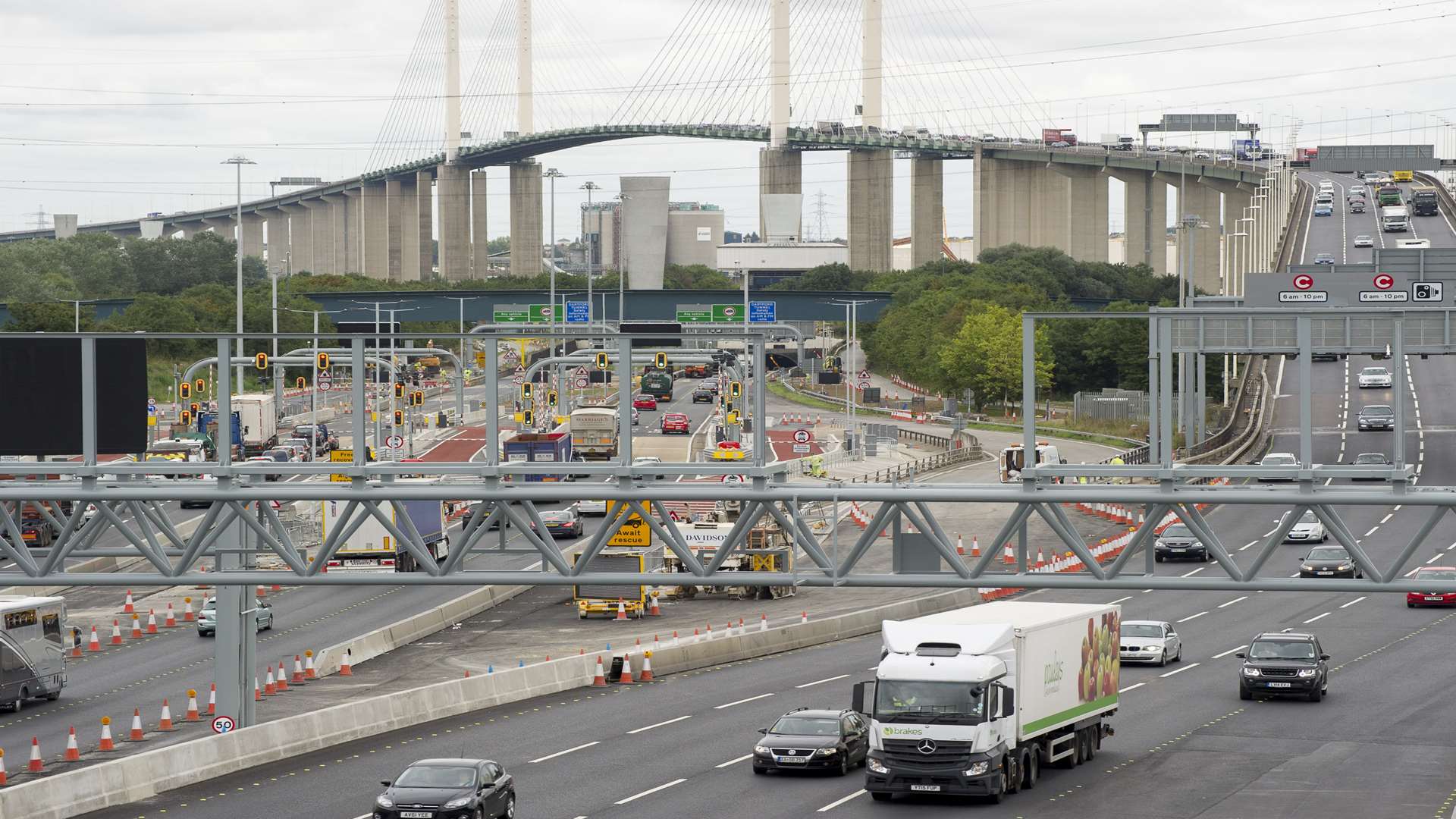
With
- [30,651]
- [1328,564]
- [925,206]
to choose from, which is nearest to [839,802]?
[30,651]

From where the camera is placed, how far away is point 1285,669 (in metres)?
37.2

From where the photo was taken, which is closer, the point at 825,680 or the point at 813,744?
the point at 813,744

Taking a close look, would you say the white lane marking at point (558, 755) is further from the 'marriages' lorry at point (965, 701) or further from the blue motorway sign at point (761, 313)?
the blue motorway sign at point (761, 313)

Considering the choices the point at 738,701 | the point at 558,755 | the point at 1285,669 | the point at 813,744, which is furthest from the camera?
the point at 738,701

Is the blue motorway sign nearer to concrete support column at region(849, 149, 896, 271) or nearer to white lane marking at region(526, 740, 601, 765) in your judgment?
white lane marking at region(526, 740, 601, 765)

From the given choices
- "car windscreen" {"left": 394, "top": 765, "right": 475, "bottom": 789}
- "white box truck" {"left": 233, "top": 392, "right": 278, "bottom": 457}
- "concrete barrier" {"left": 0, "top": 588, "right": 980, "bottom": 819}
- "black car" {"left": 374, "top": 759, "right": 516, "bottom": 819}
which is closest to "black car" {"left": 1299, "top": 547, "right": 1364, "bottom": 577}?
"concrete barrier" {"left": 0, "top": 588, "right": 980, "bottom": 819}

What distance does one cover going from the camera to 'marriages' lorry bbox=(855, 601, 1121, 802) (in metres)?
26.8

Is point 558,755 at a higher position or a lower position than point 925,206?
lower

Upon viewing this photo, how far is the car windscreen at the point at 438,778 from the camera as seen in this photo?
24.9 meters

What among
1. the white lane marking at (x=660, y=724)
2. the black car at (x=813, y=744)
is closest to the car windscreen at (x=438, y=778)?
the black car at (x=813, y=744)

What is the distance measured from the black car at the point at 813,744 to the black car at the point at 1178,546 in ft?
87.5

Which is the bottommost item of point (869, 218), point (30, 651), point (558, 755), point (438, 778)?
point (558, 755)

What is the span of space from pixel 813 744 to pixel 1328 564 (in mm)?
26099

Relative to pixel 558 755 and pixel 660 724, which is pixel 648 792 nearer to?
pixel 558 755
